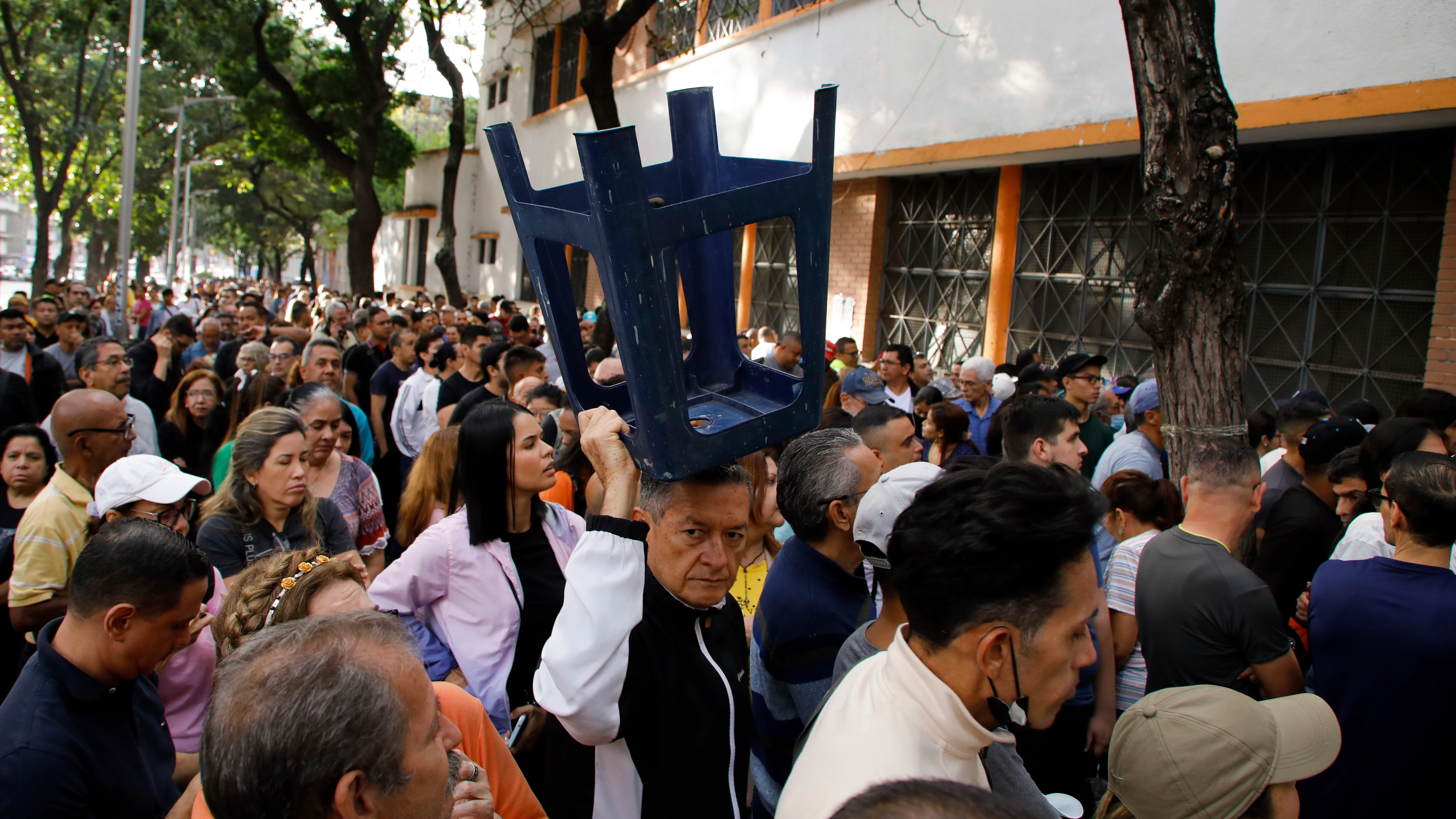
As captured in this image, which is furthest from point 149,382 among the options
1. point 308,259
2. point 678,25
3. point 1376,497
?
point 308,259

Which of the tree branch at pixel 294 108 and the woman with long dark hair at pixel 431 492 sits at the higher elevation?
the tree branch at pixel 294 108

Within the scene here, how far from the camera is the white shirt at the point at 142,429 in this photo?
545cm

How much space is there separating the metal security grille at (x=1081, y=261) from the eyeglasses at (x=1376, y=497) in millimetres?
5601

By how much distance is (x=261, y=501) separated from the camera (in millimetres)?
3848

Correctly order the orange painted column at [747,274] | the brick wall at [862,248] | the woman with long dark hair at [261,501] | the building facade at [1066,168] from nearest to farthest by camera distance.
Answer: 1. the woman with long dark hair at [261,501]
2. the building facade at [1066,168]
3. the brick wall at [862,248]
4. the orange painted column at [747,274]

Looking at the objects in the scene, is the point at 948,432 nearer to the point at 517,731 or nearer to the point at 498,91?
the point at 517,731

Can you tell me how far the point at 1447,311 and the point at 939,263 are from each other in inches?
226

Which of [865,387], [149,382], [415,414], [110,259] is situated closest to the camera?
[865,387]

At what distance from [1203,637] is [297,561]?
9.40ft

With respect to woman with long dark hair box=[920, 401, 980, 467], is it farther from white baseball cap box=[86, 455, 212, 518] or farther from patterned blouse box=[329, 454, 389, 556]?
white baseball cap box=[86, 455, 212, 518]

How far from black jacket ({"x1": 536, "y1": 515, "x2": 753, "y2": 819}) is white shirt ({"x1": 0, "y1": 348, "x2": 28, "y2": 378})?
8.13m

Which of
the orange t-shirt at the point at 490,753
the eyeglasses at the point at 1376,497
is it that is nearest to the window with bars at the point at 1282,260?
the eyeglasses at the point at 1376,497

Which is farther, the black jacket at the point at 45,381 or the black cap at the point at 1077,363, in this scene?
the black jacket at the point at 45,381

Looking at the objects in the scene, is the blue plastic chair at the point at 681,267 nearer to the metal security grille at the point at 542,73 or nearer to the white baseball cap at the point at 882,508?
the white baseball cap at the point at 882,508
